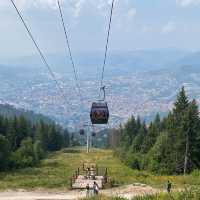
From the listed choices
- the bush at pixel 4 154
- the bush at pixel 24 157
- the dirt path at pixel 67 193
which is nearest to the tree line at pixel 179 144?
the bush at pixel 24 157

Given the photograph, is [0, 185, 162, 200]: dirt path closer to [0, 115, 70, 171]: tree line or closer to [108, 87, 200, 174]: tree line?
[108, 87, 200, 174]: tree line

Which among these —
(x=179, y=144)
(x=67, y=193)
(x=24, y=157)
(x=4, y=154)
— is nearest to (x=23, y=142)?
(x=24, y=157)

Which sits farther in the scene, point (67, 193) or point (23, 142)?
point (23, 142)

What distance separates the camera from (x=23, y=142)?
105m

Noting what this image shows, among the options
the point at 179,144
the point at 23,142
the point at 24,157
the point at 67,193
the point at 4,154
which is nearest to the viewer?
the point at 67,193

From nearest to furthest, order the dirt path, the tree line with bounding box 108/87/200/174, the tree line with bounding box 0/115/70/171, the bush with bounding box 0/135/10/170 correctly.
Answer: the dirt path → the tree line with bounding box 108/87/200/174 → the bush with bounding box 0/135/10/170 → the tree line with bounding box 0/115/70/171

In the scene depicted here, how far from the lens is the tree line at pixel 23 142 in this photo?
3302 inches

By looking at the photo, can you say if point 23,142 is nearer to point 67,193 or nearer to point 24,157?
point 24,157

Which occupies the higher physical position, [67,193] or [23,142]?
[23,142]

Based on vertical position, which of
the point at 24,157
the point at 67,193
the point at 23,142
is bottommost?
the point at 67,193

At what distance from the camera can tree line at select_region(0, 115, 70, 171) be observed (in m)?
83.9

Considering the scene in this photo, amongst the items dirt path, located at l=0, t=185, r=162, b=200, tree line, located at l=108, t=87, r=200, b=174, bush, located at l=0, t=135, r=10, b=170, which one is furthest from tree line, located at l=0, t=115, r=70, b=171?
dirt path, located at l=0, t=185, r=162, b=200

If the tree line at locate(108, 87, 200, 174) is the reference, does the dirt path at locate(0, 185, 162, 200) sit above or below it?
below

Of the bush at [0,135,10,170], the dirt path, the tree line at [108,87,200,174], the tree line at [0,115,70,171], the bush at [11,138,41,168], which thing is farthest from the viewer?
the bush at [11,138,41,168]
